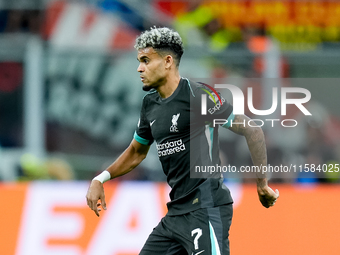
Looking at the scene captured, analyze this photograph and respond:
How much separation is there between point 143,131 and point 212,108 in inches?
26.6

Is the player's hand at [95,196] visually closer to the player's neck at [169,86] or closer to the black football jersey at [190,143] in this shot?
the black football jersey at [190,143]

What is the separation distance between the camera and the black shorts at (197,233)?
13.1ft

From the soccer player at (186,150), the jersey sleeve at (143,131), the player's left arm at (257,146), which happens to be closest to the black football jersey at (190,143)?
the soccer player at (186,150)

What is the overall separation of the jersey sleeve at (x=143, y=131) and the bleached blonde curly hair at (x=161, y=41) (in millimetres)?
450

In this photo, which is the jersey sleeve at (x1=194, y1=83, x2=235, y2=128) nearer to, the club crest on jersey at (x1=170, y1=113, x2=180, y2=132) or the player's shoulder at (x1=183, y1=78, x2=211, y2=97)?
the player's shoulder at (x1=183, y1=78, x2=211, y2=97)

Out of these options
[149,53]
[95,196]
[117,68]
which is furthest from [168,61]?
[117,68]

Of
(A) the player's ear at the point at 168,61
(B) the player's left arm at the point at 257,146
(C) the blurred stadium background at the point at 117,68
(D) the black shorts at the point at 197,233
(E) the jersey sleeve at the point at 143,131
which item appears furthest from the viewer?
(C) the blurred stadium background at the point at 117,68

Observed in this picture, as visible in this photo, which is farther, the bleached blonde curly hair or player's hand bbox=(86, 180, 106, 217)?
player's hand bbox=(86, 180, 106, 217)

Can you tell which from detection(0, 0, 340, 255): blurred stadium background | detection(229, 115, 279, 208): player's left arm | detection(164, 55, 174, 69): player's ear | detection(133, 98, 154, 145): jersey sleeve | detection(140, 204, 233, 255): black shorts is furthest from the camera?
detection(0, 0, 340, 255): blurred stadium background

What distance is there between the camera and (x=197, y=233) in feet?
13.2

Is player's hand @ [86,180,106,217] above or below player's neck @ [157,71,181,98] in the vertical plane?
below

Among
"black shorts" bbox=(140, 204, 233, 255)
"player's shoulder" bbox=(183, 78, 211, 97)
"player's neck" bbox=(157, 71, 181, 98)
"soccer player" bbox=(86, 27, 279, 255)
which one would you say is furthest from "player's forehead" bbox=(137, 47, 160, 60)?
"black shorts" bbox=(140, 204, 233, 255)

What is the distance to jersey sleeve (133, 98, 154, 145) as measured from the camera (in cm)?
441

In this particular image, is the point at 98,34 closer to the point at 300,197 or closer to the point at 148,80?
the point at 300,197
